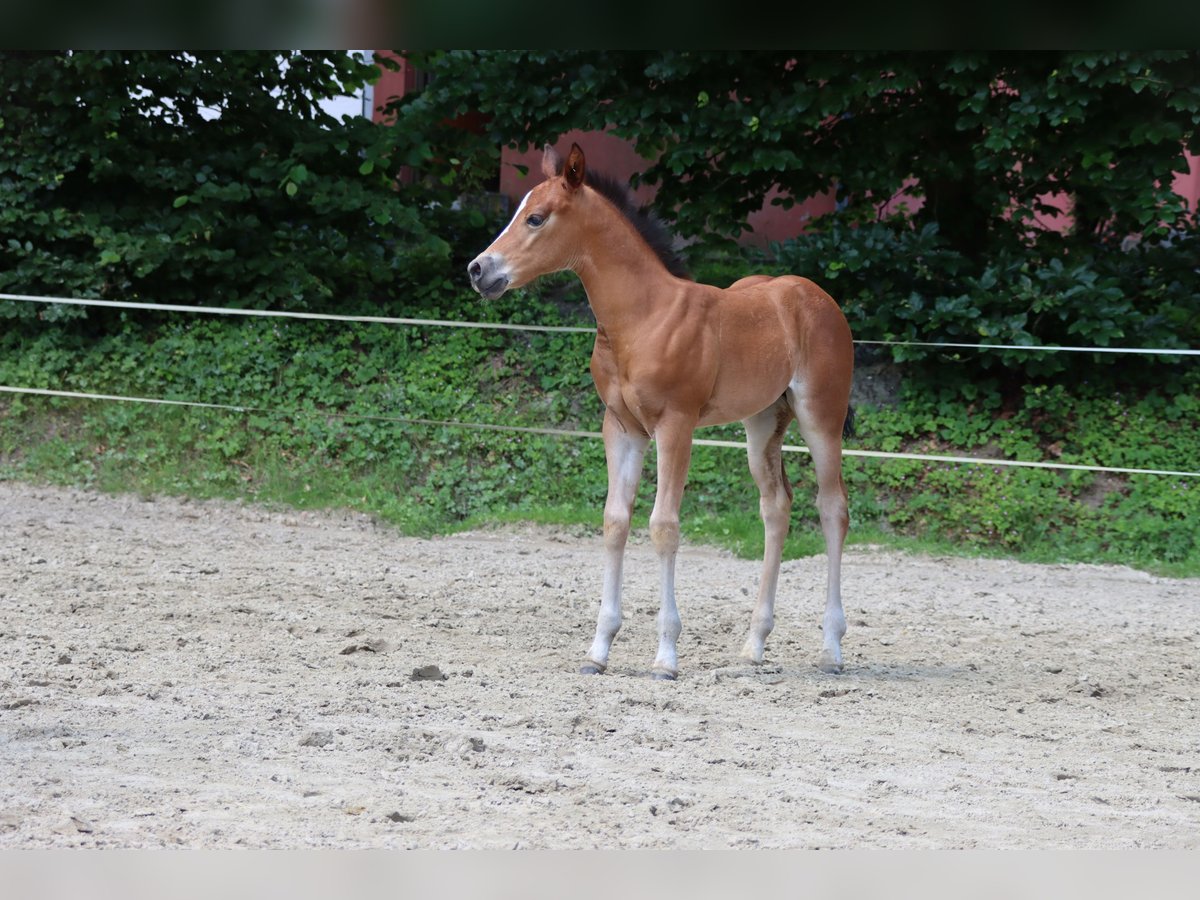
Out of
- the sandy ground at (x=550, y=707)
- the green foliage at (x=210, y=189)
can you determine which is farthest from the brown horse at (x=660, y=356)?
the green foliage at (x=210, y=189)

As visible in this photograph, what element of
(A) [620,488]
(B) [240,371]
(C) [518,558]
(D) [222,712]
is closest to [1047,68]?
(C) [518,558]

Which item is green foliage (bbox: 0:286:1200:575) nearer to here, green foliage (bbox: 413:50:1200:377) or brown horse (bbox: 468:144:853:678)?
green foliage (bbox: 413:50:1200:377)

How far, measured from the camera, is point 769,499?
6191 millimetres

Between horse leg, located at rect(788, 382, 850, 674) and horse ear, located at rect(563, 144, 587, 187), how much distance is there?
147cm

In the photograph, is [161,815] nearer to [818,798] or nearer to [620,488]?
[818,798]

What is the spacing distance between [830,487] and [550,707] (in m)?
2.01

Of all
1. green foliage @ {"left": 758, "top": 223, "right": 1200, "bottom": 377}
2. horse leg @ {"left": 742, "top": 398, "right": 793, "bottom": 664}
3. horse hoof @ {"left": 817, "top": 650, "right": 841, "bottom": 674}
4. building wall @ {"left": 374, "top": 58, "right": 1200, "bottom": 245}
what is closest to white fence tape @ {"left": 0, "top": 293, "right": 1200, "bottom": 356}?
green foliage @ {"left": 758, "top": 223, "right": 1200, "bottom": 377}

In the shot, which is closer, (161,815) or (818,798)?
(161,815)

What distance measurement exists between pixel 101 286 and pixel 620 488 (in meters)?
7.98

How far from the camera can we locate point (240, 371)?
465 inches

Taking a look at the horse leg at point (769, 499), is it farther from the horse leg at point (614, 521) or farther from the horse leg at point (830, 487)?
the horse leg at point (614, 521)

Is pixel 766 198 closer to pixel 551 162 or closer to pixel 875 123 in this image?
pixel 875 123

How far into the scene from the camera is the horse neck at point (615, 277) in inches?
223

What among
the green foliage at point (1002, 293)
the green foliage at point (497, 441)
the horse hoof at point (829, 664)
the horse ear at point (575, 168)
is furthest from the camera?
the green foliage at point (1002, 293)
